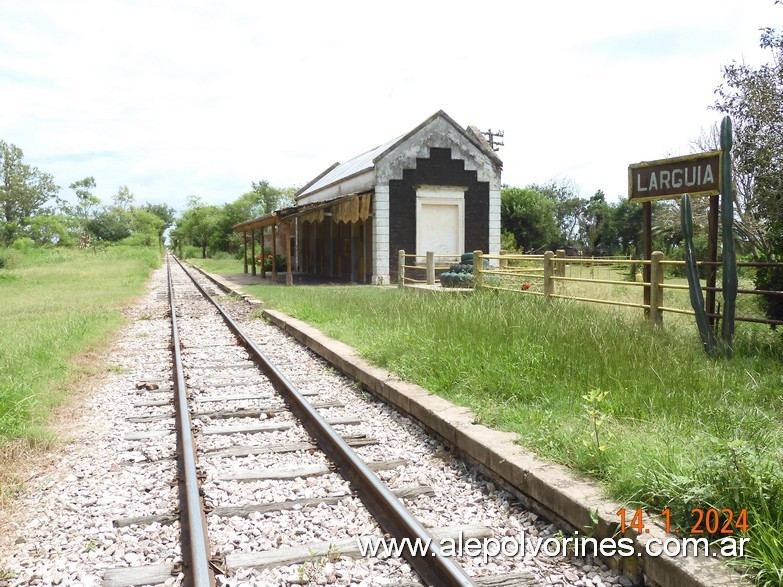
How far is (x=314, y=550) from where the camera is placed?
3.50 meters

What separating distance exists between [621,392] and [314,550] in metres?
2.82

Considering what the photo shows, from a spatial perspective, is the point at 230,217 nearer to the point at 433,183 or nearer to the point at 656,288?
the point at 433,183

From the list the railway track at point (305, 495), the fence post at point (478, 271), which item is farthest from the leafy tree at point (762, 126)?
the railway track at point (305, 495)

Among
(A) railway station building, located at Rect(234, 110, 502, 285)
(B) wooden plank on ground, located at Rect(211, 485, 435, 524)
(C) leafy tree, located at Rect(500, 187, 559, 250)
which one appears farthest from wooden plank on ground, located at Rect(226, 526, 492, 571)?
(C) leafy tree, located at Rect(500, 187, 559, 250)

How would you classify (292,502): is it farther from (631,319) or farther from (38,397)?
(631,319)

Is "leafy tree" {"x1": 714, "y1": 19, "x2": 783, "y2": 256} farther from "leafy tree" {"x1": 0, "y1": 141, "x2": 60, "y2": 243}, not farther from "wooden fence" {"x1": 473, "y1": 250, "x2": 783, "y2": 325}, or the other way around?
"leafy tree" {"x1": 0, "y1": 141, "x2": 60, "y2": 243}

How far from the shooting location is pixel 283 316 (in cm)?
1326

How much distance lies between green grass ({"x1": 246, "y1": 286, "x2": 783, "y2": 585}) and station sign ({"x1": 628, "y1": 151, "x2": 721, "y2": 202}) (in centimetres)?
152

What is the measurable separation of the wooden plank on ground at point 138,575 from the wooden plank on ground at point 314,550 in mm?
305

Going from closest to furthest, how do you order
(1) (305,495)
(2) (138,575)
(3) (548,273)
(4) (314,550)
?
(2) (138,575) < (4) (314,550) < (1) (305,495) < (3) (548,273)

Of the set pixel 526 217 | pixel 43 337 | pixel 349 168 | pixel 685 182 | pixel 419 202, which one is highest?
pixel 349 168

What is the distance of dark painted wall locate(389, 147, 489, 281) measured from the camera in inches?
888

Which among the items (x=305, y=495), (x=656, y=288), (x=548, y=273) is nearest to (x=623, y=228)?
(x=548, y=273)

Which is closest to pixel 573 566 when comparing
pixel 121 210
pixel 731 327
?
pixel 731 327
